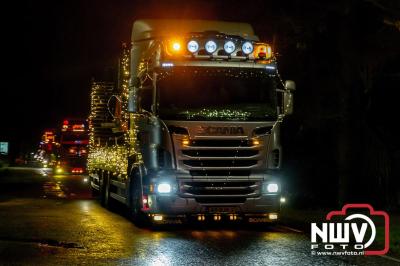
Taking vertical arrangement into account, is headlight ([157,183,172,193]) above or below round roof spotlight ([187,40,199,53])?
below

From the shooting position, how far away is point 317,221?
15656mm

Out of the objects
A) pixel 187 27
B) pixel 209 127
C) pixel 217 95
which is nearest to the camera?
pixel 209 127

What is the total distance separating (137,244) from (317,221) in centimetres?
502

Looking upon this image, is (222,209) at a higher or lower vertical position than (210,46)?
lower

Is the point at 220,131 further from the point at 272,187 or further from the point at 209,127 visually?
the point at 272,187

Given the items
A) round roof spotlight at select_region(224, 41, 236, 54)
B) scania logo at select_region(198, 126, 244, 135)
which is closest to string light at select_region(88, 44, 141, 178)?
scania logo at select_region(198, 126, 244, 135)

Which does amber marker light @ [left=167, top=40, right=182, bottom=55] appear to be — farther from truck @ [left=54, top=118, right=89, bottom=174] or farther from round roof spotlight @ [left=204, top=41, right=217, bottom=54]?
truck @ [left=54, top=118, right=89, bottom=174]

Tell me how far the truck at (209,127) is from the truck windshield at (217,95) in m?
0.02

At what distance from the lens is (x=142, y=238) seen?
516 inches

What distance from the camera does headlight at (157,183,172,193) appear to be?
44.1 ft

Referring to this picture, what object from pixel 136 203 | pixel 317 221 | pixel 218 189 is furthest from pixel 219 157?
pixel 317 221

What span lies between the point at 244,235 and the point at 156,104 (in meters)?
3.08

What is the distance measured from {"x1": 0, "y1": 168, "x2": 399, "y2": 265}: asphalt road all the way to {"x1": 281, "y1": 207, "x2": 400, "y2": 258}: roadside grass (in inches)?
24.5

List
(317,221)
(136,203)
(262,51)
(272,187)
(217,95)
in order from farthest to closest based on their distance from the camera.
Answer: (317,221) → (136,203) → (262,51) → (272,187) → (217,95)
